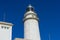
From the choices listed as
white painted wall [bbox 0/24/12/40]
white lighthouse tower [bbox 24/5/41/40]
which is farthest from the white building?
white painted wall [bbox 0/24/12/40]

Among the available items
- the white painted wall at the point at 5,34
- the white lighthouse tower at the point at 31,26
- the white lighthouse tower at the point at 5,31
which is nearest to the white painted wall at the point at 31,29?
the white lighthouse tower at the point at 31,26

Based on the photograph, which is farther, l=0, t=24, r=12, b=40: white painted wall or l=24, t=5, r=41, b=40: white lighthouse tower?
l=24, t=5, r=41, b=40: white lighthouse tower

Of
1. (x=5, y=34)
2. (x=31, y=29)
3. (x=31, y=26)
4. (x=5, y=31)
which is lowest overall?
(x=5, y=34)

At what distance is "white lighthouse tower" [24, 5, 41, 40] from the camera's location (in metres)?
39.6

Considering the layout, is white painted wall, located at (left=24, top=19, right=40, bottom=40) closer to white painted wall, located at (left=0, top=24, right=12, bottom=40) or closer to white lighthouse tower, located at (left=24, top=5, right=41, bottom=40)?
white lighthouse tower, located at (left=24, top=5, right=41, bottom=40)

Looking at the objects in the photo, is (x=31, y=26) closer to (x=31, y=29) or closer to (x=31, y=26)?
(x=31, y=26)

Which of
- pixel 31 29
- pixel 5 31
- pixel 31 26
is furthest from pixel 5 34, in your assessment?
pixel 31 26

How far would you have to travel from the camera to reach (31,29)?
40.5 metres

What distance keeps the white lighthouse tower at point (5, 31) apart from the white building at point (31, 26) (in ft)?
15.2

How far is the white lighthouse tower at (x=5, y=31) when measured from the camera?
36231 millimetres

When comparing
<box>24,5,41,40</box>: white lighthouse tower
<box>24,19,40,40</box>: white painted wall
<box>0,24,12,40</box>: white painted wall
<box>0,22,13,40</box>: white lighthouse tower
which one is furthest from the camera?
<box>24,5,41,40</box>: white lighthouse tower

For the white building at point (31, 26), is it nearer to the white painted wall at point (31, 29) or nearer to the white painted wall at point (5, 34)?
the white painted wall at point (31, 29)

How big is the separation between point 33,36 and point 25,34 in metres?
2.53

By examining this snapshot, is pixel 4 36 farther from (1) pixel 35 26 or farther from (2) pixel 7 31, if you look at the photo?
(1) pixel 35 26
